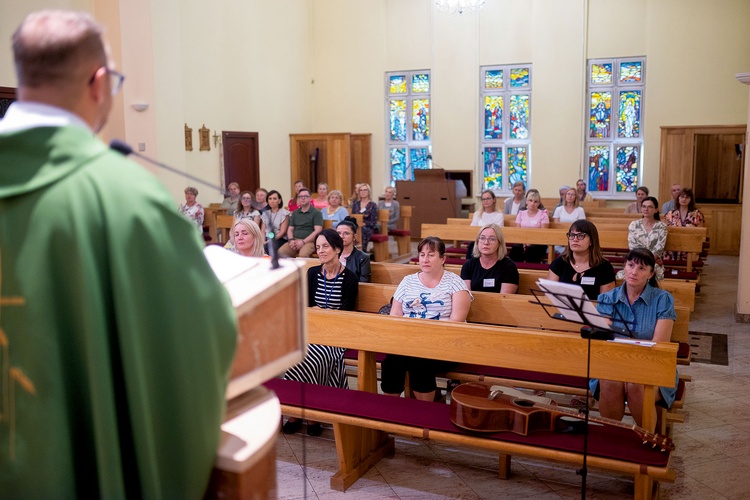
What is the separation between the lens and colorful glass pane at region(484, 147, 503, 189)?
614 inches

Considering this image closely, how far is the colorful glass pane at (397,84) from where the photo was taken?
53.1 feet

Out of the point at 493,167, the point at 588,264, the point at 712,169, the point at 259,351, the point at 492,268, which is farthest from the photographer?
the point at 493,167

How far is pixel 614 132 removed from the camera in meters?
14.7

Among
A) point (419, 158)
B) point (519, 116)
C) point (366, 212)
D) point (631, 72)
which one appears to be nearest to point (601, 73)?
point (631, 72)

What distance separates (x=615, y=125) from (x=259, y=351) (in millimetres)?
14416

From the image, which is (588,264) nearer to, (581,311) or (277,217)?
(581,311)

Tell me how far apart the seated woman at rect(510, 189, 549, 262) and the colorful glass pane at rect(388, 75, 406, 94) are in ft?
23.5

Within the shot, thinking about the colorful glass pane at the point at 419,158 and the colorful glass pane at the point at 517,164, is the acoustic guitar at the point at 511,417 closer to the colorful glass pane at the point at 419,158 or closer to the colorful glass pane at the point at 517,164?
the colorful glass pane at the point at 517,164

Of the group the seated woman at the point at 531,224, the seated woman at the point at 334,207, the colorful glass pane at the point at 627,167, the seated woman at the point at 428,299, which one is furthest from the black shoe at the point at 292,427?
the colorful glass pane at the point at 627,167

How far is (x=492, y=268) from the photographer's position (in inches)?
224

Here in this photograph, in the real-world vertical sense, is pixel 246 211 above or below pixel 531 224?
above

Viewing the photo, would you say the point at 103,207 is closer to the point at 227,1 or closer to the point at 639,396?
the point at 639,396

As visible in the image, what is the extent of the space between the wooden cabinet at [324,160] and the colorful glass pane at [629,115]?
222 inches

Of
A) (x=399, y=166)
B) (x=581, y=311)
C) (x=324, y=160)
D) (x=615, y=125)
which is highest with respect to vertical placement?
(x=615, y=125)
